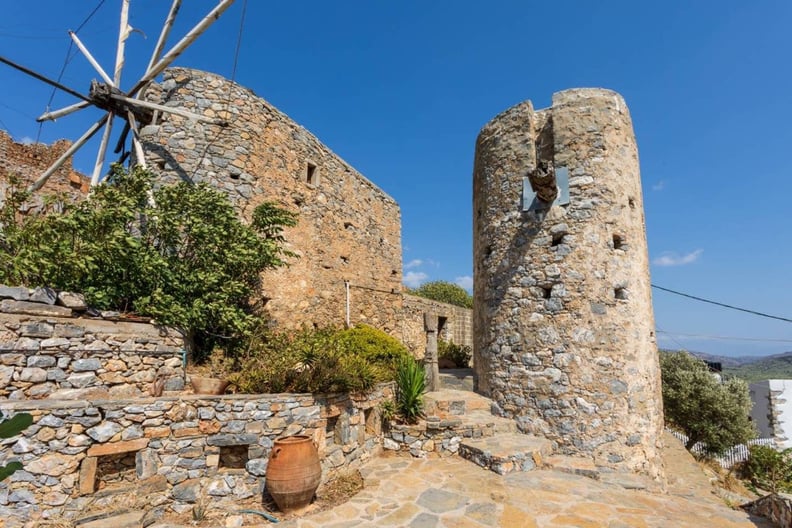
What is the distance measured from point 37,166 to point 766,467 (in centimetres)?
2492

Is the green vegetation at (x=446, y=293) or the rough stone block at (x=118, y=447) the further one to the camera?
the green vegetation at (x=446, y=293)

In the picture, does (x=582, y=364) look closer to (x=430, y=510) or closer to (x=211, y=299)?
(x=430, y=510)

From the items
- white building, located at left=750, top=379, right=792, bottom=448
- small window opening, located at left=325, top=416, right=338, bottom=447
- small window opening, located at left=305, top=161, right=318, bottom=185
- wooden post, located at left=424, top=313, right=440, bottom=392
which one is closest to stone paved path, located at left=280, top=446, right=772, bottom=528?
small window opening, located at left=325, top=416, right=338, bottom=447

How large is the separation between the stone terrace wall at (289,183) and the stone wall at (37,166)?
495 centimetres

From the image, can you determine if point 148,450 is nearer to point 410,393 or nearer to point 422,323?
point 410,393

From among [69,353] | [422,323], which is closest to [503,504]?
[69,353]

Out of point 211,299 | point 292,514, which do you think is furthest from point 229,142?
point 292,514

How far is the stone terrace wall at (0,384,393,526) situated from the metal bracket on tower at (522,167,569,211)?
19.1 ft

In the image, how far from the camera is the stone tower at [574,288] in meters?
7.56

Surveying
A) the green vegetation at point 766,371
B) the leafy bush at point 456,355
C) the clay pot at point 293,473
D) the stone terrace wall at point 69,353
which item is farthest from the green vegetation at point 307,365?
the green vegetation at point 766,371

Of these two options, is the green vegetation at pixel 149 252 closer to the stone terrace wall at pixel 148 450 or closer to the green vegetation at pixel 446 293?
the stone terrace wall at pixel 148 450

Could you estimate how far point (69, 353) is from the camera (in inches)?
221

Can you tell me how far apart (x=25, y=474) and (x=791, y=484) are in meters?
16.1

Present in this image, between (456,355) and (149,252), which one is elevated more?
(149,252)
